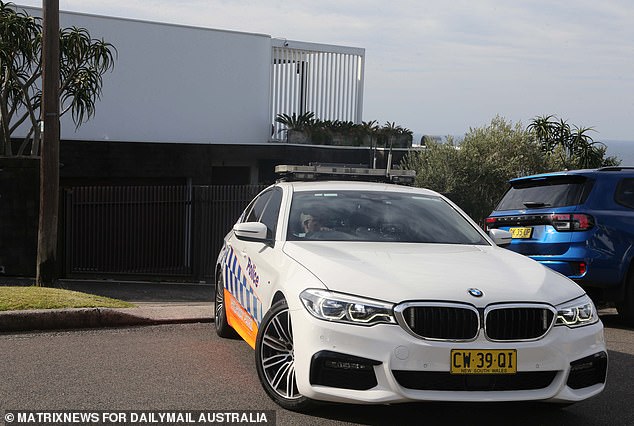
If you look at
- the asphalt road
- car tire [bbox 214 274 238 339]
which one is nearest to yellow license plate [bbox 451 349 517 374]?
the asphalt road

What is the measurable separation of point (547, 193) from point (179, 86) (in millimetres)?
18190

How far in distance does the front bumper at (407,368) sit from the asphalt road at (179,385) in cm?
46

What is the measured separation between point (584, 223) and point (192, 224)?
8272mm

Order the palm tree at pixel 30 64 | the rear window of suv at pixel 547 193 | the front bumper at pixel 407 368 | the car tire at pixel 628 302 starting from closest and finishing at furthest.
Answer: the front bumper at pixel 407 368 → the car tire at pixel 628 302 → the rear window of suv at pixel 547 193 → the palm tree at pixel 30 64

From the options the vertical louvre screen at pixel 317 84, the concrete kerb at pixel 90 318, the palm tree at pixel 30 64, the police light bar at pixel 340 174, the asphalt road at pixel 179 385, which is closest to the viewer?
the asphalt road at pixel 179 385

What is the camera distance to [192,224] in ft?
54.1

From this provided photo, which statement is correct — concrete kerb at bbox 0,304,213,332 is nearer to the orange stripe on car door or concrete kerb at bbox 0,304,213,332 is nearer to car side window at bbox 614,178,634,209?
the orange stripe on car door

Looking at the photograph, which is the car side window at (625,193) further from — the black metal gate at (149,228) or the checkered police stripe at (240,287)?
the black metal gate at (149,228)

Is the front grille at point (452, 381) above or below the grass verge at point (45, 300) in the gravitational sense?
above

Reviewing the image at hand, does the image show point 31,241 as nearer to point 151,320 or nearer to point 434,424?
point 151,320

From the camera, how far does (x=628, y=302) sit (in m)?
10.2

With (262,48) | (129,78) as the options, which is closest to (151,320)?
(129,78)

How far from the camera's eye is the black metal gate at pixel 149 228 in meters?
15.8

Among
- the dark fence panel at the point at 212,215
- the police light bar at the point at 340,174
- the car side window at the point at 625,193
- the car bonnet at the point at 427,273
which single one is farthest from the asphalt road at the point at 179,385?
the dark fence panel at the point at 212,215
